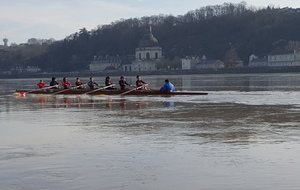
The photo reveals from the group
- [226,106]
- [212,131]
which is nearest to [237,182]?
[212,131]

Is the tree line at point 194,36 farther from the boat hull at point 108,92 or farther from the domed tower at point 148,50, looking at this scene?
the boat hull at point 108,92

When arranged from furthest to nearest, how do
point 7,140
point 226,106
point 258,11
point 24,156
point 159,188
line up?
1. point 258,11
2. point 226,106
3. point 7,140
4. point 24,156
5. point 159,188

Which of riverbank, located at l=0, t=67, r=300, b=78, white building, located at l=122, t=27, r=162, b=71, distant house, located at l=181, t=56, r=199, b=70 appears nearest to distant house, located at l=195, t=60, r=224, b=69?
distant house, located at l=181, t=56, r=199, b=70

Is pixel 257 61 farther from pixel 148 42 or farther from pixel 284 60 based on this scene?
pixel 148 42

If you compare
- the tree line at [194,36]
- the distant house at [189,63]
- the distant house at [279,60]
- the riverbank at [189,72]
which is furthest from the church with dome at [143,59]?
the distant house at [279,60]

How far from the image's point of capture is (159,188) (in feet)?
27.2

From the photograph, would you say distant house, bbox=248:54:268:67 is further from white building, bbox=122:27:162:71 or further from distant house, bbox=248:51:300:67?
white building, bbox=122:27:162:71

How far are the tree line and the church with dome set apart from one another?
3.54 meters

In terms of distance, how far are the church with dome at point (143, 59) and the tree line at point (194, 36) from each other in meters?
3.54

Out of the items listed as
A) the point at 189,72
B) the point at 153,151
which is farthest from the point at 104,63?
the point at 153,151

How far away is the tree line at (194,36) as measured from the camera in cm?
15550

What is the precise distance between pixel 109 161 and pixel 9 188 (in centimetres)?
230

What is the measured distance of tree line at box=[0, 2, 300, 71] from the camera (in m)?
156

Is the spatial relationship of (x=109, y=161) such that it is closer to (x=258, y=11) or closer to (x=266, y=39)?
(x=266, y=39)
